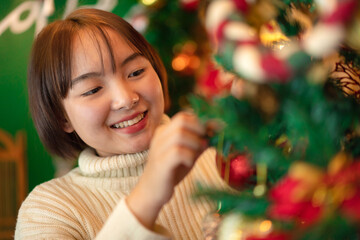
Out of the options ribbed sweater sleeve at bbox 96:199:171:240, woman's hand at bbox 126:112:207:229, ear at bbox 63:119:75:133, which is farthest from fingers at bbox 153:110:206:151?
ear at bbox 63:119:75:133

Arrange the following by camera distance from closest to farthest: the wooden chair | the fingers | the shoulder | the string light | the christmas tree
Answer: the christmas tree, the fingers, the shoulder, the wooden chair, the string light

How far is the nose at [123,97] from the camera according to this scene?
910mm

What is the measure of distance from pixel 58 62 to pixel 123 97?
0.63ft

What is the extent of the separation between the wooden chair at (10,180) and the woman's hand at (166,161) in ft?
4.27

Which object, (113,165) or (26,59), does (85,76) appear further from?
(26,59)

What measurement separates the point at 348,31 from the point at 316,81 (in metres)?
0.05

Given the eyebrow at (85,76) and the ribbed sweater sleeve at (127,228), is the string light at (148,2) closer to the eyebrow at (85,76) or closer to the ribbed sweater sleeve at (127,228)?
the eyebrow at (85,76)

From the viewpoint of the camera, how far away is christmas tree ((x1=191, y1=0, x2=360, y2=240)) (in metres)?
0.34

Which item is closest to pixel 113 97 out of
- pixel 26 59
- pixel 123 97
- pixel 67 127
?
pixel 123 97

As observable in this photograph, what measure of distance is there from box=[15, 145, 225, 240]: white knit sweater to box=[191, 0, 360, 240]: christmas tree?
19.8 inches

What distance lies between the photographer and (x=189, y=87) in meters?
2.04

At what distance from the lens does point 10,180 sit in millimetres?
1783

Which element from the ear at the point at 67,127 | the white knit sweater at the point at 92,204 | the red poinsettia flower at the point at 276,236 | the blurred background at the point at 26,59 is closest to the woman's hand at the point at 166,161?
the red poinsettia flower at the point at 276,236

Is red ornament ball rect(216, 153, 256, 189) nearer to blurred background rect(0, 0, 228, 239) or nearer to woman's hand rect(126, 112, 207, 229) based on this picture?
woman's hand rect(126, 112, 207, 229)
